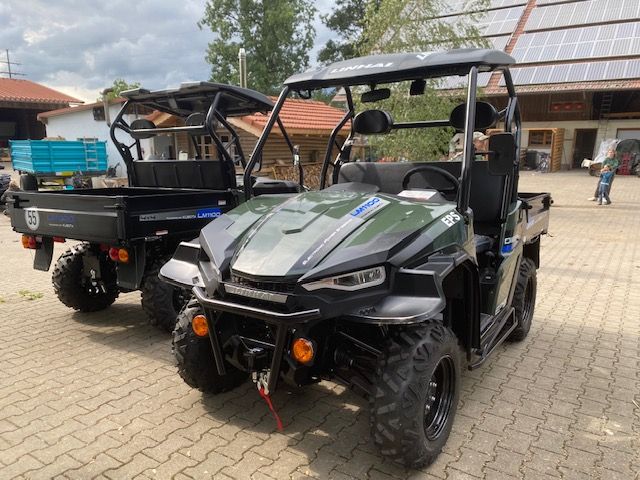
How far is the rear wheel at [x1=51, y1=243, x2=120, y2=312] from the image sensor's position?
15.9ft

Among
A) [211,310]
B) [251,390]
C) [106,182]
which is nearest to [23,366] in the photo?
[251,390]

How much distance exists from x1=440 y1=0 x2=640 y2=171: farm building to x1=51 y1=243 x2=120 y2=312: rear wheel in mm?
16021

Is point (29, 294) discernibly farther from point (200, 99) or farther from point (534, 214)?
point (534, 214)

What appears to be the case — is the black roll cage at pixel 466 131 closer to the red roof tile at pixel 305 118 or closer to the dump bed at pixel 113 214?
the dump bed at pixel 113 214

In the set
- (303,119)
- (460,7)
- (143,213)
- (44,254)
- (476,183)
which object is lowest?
(44,254)

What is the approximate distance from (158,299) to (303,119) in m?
12.6

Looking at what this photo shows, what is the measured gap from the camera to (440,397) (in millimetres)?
2943

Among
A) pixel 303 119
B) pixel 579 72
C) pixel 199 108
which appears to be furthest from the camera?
pixel 579 72

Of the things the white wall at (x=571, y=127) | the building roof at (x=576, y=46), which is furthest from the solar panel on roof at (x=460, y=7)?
the white wall at (x=571, y=127)

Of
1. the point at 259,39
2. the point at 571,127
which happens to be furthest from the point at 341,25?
the point at 571,127

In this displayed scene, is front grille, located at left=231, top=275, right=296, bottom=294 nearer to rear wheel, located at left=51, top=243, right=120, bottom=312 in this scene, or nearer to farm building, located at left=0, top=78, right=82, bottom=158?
rear wheel, located at left=51, top=243, right=120, bottom=312

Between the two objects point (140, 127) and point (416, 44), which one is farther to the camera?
point (416, 44)

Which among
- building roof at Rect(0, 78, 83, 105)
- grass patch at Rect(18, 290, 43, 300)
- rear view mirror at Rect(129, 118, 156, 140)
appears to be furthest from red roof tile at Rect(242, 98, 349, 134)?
building roof at Rect(0, 78, 83, 105)

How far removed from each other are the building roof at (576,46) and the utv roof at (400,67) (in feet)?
61.6
